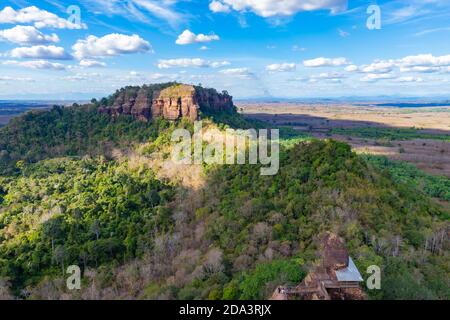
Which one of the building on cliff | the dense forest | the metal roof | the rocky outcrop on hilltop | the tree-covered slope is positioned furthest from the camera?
the rocky outcrop on hilltop

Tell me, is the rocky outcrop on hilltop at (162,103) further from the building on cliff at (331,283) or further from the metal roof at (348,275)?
the metal roof at (348,275)

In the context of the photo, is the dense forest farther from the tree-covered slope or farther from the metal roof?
the tree-covered slope

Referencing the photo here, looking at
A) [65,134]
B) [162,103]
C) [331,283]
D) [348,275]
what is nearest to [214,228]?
[348,275]

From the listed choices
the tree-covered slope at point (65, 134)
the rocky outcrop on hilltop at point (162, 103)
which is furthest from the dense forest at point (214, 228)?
the rocky outcrop on hilltop at point (162, 103)

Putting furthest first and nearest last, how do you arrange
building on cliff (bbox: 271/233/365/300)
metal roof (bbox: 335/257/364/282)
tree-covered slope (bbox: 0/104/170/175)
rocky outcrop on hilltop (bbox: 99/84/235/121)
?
rocky outcrop on hilltop (bbox: 99/84/235/121)
tree-covered slope (bbox: 0/104/170/175)
metal roof (bbox: 335/257/364/282)
building on cliff (bbox: 271/233/365/300)

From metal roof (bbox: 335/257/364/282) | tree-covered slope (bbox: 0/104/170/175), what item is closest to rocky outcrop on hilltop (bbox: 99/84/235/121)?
tree-covered slope (bbox: 0/104/170/175)

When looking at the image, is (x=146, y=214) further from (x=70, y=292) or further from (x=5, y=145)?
(x=5, y=145)
